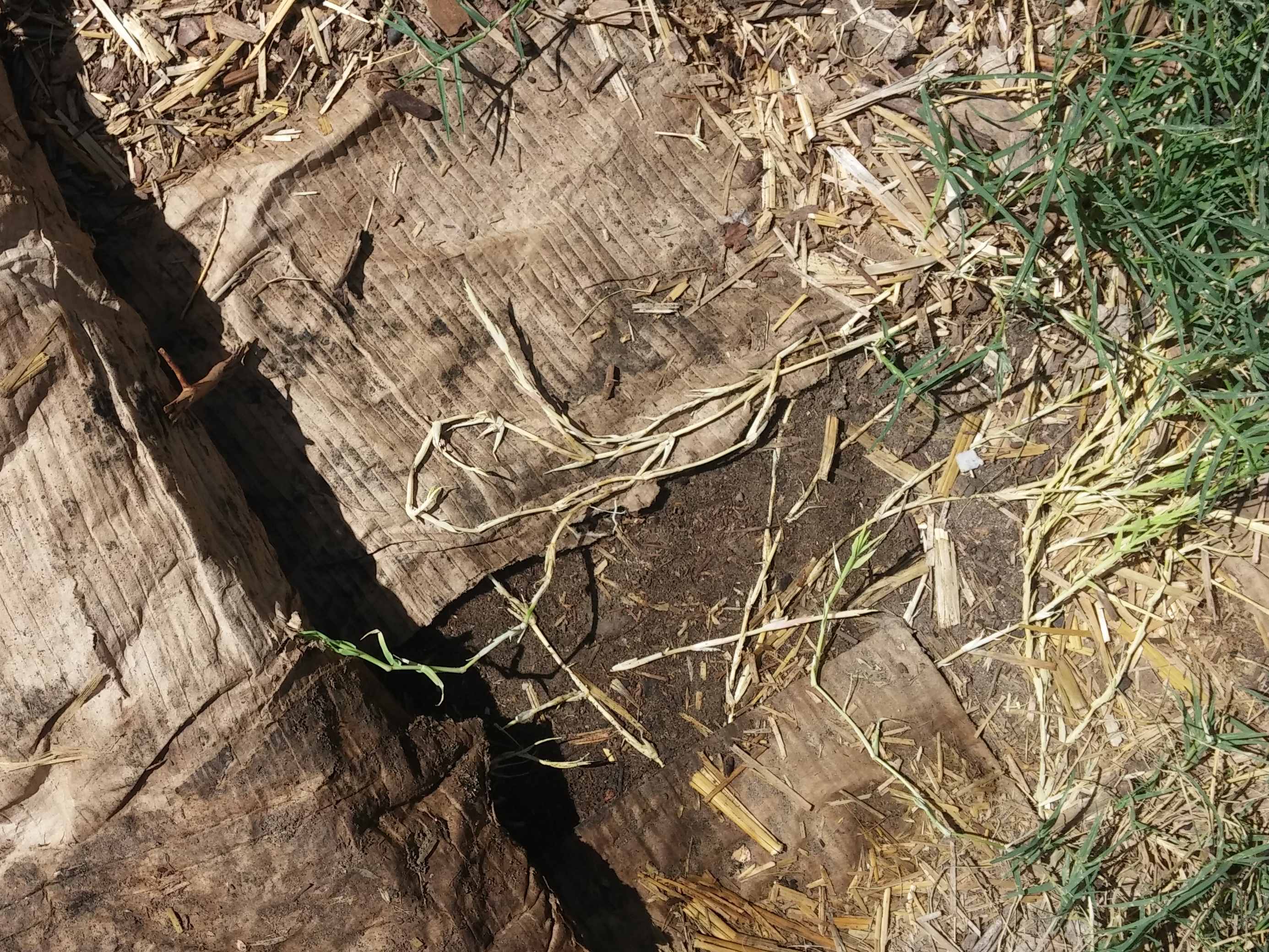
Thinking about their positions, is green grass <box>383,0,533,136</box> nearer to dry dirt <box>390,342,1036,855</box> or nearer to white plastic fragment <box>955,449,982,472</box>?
dry dirt <box>390,342,1036,855</box>

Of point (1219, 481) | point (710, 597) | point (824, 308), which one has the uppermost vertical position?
point (824, 308)

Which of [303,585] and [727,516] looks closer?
[303,585]

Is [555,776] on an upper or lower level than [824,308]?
lower

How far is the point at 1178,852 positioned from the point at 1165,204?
5.35 ft

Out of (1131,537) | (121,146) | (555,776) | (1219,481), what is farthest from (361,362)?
→ (1219,481)

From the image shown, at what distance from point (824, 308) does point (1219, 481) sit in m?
1.08

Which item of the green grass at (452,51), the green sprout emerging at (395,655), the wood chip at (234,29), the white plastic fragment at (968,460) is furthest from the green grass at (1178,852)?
the wood chip at (234,29)

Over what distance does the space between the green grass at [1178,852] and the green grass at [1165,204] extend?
63cm

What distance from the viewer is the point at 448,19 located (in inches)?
88.7

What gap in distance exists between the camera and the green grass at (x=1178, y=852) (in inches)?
86.9

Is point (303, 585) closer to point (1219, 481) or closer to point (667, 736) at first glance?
point (667, 736)

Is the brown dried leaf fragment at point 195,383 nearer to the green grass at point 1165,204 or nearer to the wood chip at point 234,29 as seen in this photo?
the wood chip at point 234,29

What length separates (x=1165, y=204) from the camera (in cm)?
216

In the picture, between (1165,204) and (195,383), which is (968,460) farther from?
(195,383)
